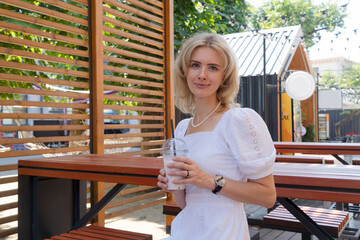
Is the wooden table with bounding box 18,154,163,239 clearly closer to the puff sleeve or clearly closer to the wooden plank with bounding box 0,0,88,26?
the puff sleeve

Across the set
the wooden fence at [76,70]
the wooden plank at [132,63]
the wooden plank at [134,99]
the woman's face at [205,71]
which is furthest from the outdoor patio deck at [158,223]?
the woman's face at [205,71]

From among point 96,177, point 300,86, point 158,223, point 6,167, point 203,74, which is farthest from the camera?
point 300,86

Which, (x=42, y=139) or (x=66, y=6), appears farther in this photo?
(x=66, y=6)

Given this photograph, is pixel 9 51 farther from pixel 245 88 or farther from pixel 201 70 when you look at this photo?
pixel 245 88

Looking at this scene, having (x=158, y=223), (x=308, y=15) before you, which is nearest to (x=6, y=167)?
(x=158, y=223)

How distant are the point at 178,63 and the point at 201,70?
7.8 inches

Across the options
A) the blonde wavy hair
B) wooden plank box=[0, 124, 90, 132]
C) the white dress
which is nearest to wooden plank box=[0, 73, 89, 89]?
wooden plank box=[0, 124, 90, 132]

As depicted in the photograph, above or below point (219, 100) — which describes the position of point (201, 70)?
above

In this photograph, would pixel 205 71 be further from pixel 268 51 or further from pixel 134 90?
pixel 268 51

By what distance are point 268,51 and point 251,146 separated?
11992mm

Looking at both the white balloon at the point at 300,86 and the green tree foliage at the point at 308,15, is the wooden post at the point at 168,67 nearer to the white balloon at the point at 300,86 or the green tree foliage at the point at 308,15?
the white balloon at the point at 300,86

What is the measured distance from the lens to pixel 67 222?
3.40 m

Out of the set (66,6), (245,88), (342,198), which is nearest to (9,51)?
(66,6)

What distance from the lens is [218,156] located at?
149 centimetres
